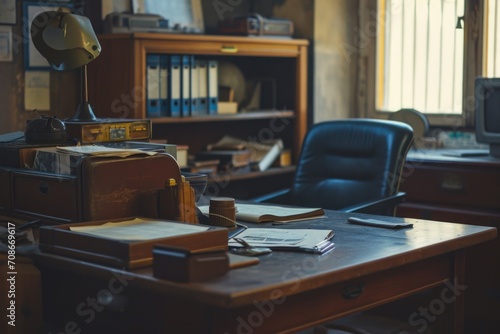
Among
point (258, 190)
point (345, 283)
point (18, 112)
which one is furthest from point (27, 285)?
point (258, 190)

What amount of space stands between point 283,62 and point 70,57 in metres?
2.29

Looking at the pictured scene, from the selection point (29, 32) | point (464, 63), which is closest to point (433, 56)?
point (464, 63)

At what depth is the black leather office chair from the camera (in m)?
3.45

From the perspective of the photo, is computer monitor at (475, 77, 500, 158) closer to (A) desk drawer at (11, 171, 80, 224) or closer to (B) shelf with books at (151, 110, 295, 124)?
(B) shelf with books at (151, 110, 295, 124)

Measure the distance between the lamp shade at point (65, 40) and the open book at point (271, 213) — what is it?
65cm

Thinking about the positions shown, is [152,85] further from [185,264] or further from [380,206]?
A: [185,264]

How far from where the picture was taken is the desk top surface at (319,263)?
1.76 meters

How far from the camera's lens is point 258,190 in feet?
16.0

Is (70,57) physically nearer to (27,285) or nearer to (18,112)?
(27,285)

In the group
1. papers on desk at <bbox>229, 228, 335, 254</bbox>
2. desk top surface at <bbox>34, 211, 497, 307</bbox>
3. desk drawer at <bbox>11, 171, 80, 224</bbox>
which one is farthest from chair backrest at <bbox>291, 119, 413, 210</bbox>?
desk drawer at <bbox>11, 171, 80, 224</bbox>

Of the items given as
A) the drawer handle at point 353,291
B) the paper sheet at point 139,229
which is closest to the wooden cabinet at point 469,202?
the drawer handle at point 353,291

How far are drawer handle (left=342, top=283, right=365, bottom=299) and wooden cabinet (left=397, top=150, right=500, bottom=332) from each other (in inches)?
77.2

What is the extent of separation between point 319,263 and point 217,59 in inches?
113

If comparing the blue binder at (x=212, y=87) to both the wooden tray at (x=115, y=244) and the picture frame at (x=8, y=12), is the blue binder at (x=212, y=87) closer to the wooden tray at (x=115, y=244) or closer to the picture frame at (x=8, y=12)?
the picture frame at (x=8, y=12)
